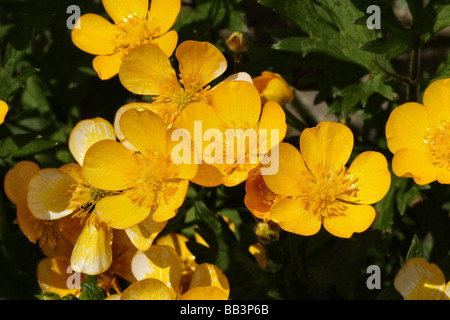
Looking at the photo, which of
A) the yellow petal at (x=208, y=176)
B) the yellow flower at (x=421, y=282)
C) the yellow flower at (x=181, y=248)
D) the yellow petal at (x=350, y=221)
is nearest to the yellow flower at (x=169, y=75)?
the yellow petal at (x=208, y=176)

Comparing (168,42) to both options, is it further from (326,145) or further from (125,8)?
(326,145)

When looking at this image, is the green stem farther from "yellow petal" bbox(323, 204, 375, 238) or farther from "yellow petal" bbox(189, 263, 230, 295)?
"yellow petal" bbox(189, 263, 230, 295)

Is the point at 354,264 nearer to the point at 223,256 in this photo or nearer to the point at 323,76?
the point at 223,256

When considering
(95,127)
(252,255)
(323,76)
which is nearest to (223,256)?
(252,255)

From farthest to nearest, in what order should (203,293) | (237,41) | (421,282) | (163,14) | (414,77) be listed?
1. (414,77)
2. (163,14)
3. (237,41)
4. (421,282)
5. (203,293)

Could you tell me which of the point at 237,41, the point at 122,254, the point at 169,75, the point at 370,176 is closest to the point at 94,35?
the point at 169,75

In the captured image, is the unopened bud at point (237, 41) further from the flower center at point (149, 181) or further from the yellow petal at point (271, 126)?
the flower center at point (149, 181)

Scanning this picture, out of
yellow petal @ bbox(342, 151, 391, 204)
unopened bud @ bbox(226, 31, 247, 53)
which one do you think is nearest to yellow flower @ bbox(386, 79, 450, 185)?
yellow petal @ bbox(342, 151, 391, 204)
